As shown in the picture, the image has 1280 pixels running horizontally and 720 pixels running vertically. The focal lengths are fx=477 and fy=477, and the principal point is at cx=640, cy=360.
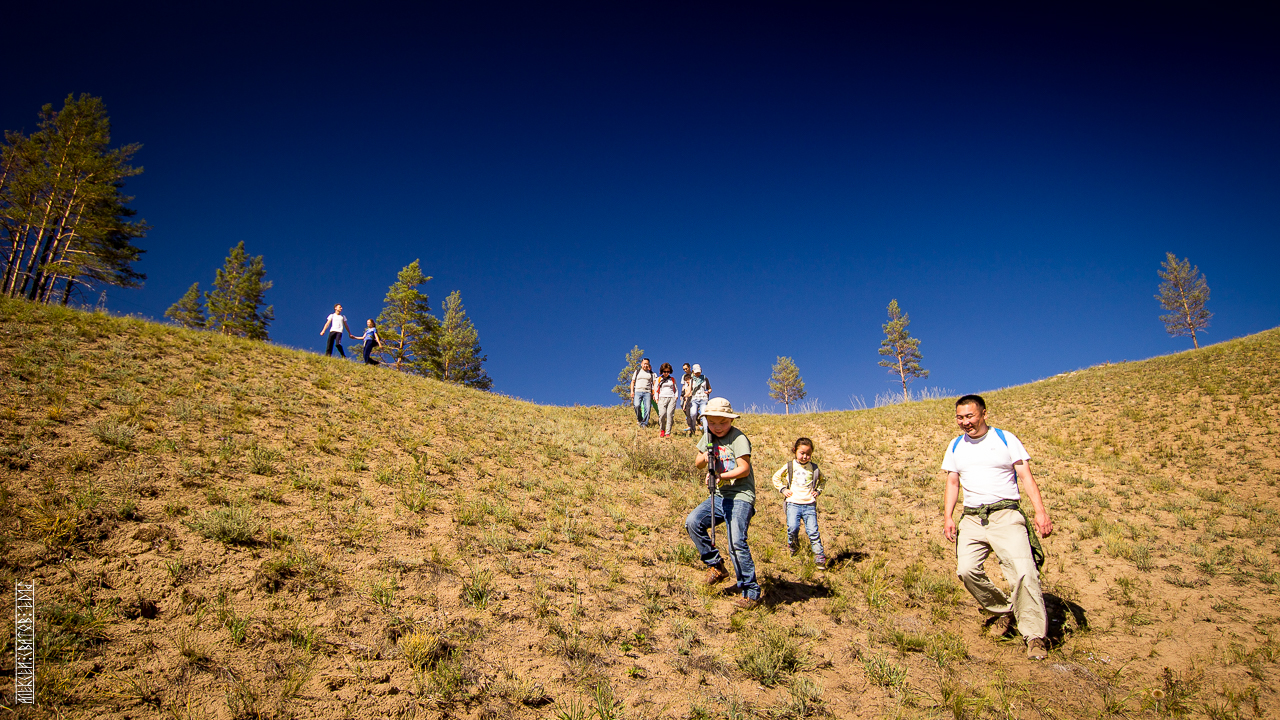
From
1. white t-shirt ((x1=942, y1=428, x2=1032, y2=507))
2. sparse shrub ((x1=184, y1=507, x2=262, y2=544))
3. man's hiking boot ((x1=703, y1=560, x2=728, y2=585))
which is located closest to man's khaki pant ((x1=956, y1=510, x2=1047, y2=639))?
white t-shirt ((x1=942, y1=428, x2=1032, y2=507))

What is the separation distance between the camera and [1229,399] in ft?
45.8

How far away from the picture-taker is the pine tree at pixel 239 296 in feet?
125

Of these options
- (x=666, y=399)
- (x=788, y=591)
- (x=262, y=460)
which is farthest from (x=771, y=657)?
(x=666, y=399)

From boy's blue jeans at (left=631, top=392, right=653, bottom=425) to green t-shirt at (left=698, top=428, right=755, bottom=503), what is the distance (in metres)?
11.1

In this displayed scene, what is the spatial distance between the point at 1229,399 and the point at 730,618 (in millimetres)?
18300

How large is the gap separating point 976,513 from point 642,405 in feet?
40.8

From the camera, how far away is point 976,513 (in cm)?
512

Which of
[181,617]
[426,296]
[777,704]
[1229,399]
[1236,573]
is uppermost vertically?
[426,296]

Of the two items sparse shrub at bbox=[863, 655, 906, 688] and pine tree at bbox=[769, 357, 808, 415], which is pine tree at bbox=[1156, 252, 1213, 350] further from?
sparse shrub at bbox=[863, 655, 906, 688]

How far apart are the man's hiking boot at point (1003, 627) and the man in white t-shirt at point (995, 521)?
0.02 m

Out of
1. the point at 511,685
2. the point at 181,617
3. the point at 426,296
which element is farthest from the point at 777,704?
the point at 426,296

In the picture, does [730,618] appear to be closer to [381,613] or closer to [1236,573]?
[381,613]

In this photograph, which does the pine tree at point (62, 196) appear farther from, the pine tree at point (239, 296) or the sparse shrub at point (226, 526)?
the sparse shrub at point (226, 526)

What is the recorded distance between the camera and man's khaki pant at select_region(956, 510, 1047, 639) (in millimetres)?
4801
